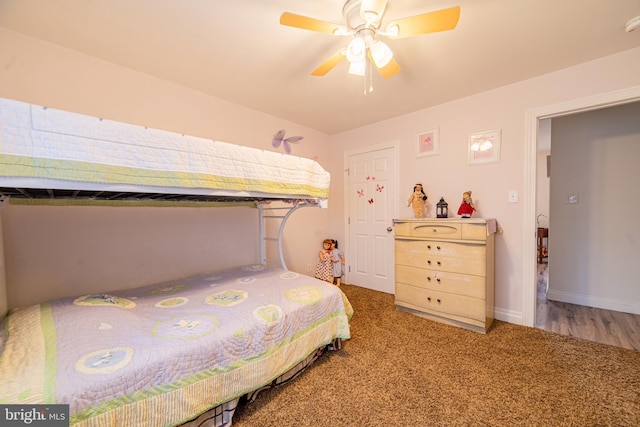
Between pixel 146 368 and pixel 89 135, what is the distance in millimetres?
933

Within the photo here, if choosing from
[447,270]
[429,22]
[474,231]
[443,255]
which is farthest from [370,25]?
[447,270]

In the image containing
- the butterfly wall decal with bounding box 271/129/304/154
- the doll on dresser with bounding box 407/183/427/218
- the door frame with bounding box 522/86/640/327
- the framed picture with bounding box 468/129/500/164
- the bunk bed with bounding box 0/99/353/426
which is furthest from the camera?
the butterfly wall decal with bounding box 271/129/304/154

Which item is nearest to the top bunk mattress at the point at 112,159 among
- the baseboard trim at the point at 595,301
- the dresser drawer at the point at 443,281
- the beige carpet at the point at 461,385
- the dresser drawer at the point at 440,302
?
the beige carpet at the point at 461,385

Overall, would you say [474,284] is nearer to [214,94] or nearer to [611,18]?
[611,18]

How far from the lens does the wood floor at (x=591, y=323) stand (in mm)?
1959

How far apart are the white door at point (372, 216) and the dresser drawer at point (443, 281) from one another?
0.61 meters

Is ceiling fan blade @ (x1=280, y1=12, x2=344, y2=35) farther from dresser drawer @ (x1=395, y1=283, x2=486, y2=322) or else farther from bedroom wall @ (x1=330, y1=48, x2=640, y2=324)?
dresser drawer @ (x1=395, y1=283, x2=486, y2=322)

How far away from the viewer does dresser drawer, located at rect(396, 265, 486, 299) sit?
82.1 inches

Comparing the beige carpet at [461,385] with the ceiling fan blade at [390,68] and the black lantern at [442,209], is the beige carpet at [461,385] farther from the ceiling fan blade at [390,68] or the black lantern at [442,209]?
the ceiling fan blade at [390,68]

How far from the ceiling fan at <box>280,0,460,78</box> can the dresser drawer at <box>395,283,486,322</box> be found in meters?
1.98

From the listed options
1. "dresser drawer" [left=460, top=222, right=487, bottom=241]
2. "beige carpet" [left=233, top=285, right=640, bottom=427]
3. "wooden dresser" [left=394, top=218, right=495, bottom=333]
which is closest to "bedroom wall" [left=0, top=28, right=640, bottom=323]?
"wooden dresser" [left=394, top=218, right=495, bottom=333]

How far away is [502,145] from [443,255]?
1195 millimetres

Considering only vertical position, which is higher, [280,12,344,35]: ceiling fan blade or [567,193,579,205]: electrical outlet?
[280,12,344,35]: ceiling fan blade

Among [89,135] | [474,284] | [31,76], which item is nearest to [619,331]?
[474,284]
